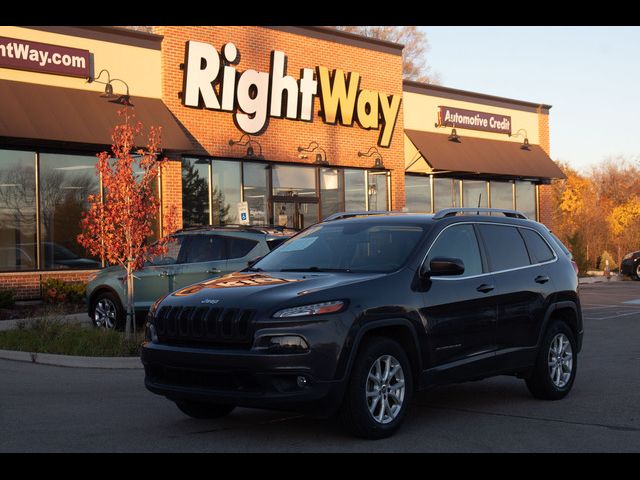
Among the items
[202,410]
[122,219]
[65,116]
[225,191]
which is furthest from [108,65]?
[202,410]

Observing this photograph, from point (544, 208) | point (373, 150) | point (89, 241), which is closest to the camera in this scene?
point (89, 241)

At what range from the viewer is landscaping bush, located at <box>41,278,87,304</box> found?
20562mm

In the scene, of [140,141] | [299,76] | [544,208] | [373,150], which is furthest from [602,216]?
[140,141]

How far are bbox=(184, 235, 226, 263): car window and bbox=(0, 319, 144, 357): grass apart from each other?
2.07 m

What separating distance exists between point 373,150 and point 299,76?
4022 mm

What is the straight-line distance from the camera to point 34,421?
8.17 metres

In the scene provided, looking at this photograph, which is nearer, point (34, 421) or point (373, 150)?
point (34, 421)

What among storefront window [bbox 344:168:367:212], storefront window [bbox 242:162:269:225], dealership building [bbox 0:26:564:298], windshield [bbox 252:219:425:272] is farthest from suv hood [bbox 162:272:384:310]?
storefront window [bbox 344:168:367:212]

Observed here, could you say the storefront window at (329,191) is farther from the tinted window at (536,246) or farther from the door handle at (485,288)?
the door handle at (485,288)

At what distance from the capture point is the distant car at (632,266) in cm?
3634

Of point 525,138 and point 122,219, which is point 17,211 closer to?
point 122,219

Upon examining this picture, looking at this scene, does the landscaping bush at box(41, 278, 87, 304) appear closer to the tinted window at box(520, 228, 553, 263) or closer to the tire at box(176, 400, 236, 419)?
the tire at box(176, 400, 236, 419)

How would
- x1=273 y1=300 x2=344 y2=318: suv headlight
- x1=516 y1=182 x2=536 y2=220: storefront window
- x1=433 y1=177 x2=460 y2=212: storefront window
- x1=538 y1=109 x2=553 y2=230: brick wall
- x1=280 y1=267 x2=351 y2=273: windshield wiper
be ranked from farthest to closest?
x1=538 y1=109 x2=553 y2=230: brick wall → x1=516 y1=182 x2=536 y2=220: storefront window → x1=433 y1=177 x2=460 y2=212: storefront window → x1=280 y1=267 x2=351 y2=273: windshield wiper → x1=273 y1=300 x2=344 y2=318: suv headlight

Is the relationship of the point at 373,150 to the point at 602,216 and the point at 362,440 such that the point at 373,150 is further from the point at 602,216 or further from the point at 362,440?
the point at 362,440
